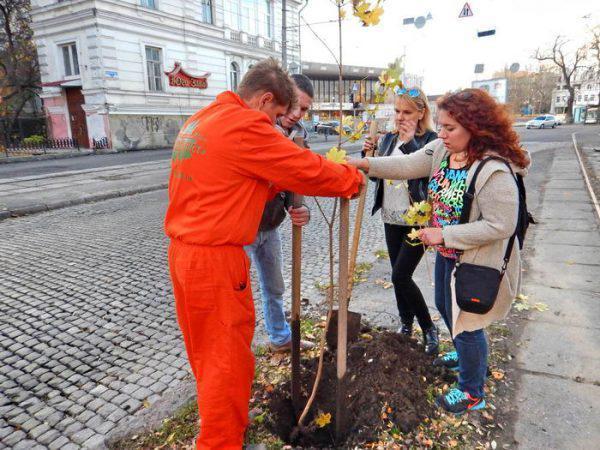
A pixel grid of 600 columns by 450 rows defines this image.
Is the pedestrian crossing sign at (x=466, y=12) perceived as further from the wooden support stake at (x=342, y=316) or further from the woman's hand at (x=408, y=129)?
the wooden support stake at (x=342, y=316)

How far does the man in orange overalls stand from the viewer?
189cm

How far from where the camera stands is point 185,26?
25.1 metres

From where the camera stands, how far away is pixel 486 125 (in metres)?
2.22

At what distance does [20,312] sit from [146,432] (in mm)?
2582

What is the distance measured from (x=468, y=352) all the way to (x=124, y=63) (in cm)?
2367

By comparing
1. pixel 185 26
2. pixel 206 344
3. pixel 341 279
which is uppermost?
pixel 185 26

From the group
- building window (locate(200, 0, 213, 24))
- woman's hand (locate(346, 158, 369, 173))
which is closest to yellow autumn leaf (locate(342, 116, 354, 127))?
woman's hand (locate(346, 158, 369, 173))

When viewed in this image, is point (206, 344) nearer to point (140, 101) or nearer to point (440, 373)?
point (440, 373)

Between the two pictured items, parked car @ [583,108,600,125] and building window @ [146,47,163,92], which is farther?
parked car @ [583,108,600,125]

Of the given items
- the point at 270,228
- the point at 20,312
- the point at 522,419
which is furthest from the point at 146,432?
the point at 20,312

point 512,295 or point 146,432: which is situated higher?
point 512,295

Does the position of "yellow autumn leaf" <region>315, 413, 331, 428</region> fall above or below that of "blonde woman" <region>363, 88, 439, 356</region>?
below

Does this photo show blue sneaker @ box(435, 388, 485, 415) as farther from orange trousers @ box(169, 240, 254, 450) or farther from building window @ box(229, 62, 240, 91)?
building window @ box(229, 62, 240, 91)

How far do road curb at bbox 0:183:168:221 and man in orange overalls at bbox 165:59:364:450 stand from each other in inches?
333
